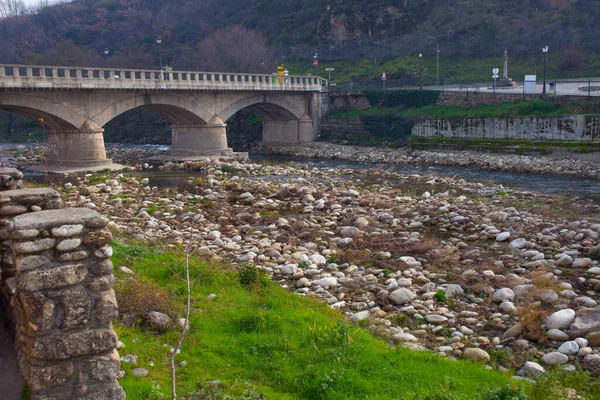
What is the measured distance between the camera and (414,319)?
32.8 feet

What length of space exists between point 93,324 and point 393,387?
138 inches

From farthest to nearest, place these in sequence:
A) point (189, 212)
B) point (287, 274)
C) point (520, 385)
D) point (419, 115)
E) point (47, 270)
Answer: point (419, 115), point (189, 212), point (287, 274), point (520, 385), point (47, 270)

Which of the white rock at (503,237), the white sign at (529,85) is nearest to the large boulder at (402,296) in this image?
the white rock at (503,237)

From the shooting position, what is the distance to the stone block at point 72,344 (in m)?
5.36

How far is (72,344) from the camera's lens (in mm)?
5480

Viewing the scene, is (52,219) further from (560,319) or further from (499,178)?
(499,178)

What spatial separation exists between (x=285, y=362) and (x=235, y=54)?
7065 cm

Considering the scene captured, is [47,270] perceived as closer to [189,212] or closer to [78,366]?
[78,366]

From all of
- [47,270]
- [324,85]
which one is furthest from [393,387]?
[324,85]

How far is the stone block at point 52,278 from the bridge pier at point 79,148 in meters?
31.9

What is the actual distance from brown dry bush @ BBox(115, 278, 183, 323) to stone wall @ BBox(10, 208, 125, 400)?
2620 millimetres

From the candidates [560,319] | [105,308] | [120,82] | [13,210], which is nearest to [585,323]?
[560,319]

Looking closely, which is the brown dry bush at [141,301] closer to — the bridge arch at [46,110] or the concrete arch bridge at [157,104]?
the concrete arch bridge at [157,104]

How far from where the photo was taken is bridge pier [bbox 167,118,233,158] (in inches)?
1734
